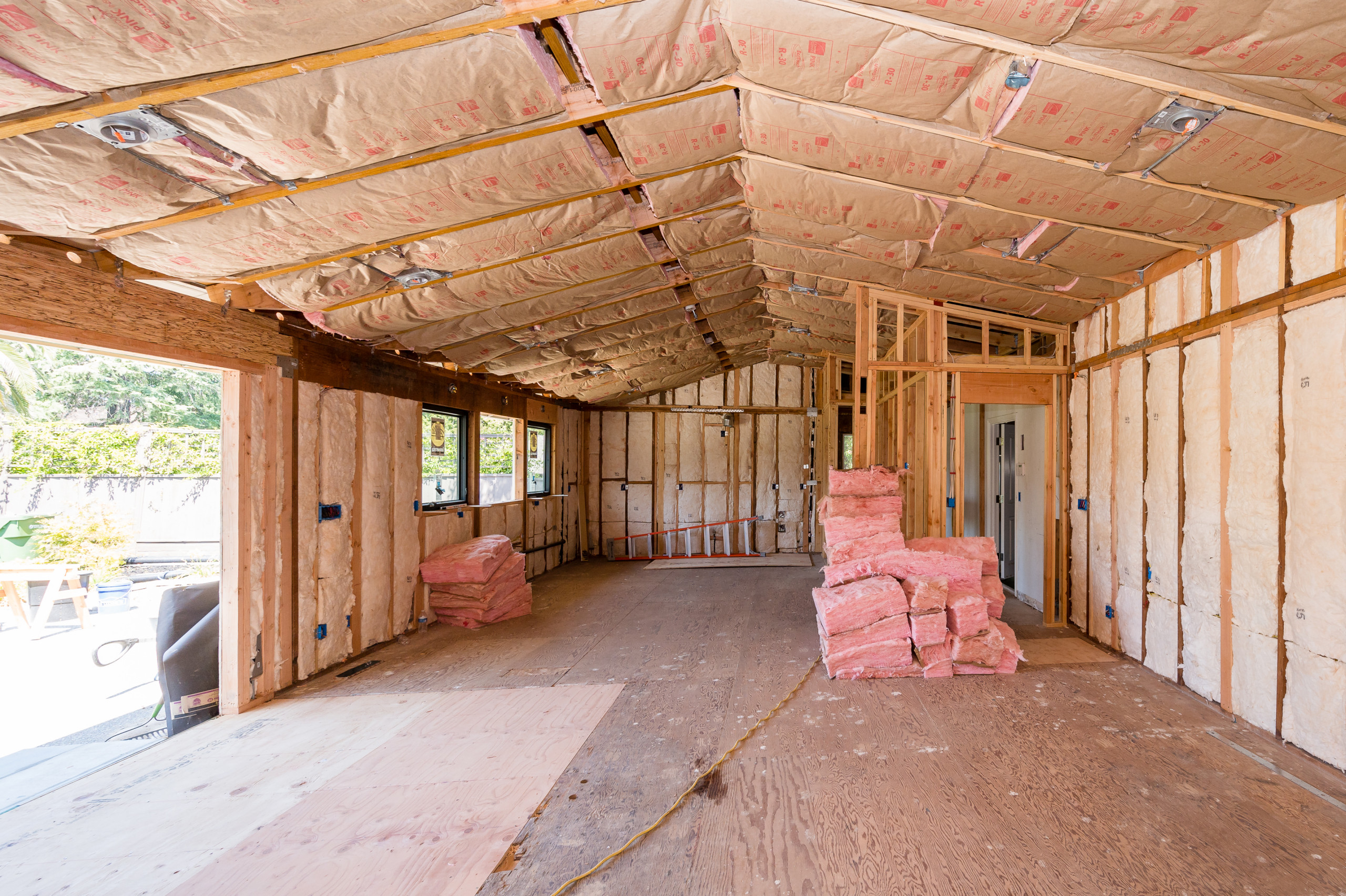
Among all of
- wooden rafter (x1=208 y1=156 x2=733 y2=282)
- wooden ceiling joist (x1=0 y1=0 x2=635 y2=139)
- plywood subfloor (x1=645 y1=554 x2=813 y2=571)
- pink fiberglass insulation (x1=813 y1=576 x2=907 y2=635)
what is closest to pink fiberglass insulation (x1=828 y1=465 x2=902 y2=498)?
pink fiberglass insulation (x1=813 y1=576 x2=907 y2=635)

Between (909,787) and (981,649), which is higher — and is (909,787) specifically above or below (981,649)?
below

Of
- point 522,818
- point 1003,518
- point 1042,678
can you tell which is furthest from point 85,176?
point 1003,518

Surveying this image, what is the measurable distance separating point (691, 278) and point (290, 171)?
3.68 metres

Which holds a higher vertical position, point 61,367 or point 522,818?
point 61,367

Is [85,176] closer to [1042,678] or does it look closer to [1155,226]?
[1155,226]

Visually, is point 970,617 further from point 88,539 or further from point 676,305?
point 88,539

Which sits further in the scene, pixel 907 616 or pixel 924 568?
pixel 924 568

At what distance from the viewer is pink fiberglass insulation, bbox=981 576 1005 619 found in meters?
4.89

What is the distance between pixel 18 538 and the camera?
8.37m

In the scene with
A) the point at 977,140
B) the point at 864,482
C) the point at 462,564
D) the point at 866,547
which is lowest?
the point at 462,564

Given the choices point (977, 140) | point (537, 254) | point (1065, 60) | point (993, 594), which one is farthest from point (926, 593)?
point (537, 254)

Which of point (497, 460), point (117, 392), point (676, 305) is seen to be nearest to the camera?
point (676, 305)

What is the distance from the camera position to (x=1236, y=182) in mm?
2906

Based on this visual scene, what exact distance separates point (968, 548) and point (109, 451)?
54.9ft
